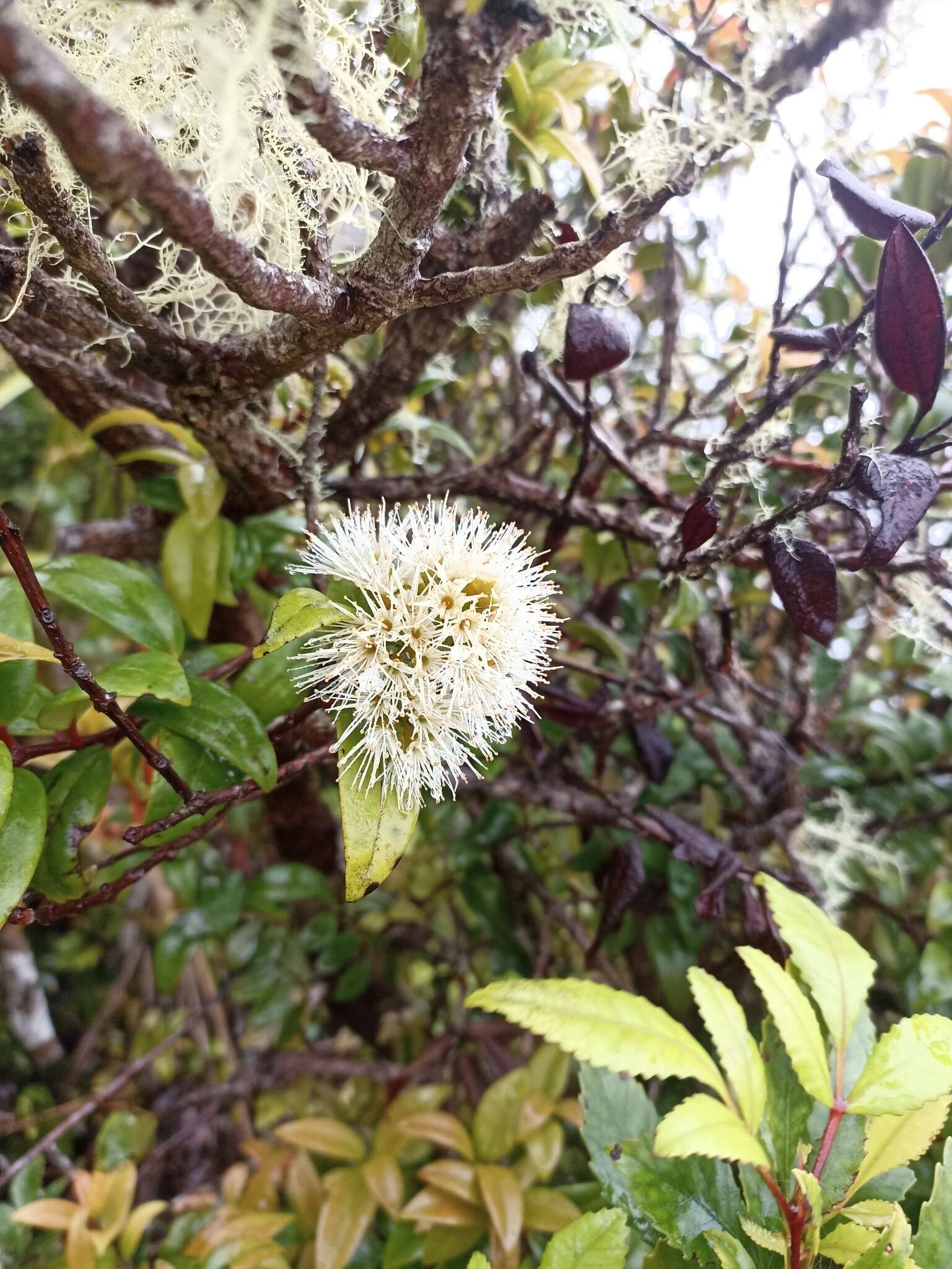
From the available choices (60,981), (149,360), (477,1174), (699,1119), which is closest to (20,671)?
(149,360)

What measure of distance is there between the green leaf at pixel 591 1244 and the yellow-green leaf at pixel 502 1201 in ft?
0.73

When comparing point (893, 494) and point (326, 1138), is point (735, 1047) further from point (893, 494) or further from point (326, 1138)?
point (326, 1138)

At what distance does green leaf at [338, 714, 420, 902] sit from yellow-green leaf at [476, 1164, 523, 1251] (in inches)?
17.0

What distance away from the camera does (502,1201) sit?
0.66m

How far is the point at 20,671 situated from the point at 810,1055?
58cm

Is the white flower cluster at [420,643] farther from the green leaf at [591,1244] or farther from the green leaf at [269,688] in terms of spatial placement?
the green leaf at [591,1244]

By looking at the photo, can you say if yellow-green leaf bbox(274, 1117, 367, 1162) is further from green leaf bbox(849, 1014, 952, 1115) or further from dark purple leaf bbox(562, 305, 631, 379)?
dark purple leaf bbox(562, 305, 631, 379)

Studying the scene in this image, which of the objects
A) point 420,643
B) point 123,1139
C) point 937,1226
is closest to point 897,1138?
point 937,1226

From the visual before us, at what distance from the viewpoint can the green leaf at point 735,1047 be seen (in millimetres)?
478

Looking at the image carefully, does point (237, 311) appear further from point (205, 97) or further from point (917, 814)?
point (917, 814)

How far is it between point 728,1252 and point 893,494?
1.52ft

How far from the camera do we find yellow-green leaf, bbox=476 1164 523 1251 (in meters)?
0.64

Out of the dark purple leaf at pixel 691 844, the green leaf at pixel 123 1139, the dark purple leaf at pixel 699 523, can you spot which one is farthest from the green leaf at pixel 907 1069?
the green leaf at pixel 123 1139

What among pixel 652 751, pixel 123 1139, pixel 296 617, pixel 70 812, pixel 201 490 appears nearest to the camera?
pixel 296 617
